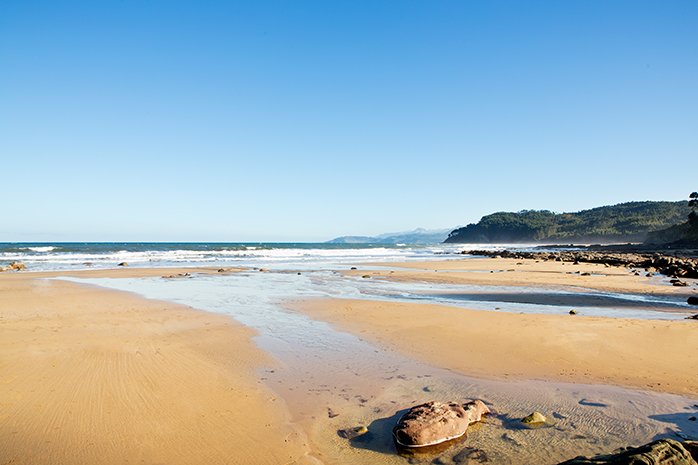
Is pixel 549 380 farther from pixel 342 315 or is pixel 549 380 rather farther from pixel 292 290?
pixel 292 290

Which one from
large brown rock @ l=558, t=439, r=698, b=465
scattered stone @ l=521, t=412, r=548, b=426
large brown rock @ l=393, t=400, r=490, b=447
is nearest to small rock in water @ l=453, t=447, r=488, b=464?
large brown rock @ l=393, t=400, r=490, b=447

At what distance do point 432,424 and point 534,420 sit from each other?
1.44 meters

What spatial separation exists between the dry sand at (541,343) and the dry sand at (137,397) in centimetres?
332

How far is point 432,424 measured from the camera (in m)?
4.67

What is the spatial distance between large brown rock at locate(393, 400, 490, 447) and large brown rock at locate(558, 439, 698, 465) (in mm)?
1529

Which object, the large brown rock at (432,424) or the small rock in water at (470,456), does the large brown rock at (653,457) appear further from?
the large brown rock at (432,424)

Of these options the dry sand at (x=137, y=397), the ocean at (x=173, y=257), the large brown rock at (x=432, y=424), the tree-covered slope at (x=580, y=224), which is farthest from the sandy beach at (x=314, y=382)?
the tree-covered slope at (x=580, y=224)

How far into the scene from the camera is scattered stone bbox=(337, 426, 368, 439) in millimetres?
4863

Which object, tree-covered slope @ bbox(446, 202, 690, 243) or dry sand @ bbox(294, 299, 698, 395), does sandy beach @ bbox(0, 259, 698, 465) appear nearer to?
dry sand @ bbox(294, 299, 698, 395)

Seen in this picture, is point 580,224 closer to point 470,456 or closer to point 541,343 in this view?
point 541,343

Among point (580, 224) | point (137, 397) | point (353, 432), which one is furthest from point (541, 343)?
point (580, 224)

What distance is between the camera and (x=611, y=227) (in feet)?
400

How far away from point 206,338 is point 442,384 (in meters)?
5.50

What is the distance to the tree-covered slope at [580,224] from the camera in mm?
112356
